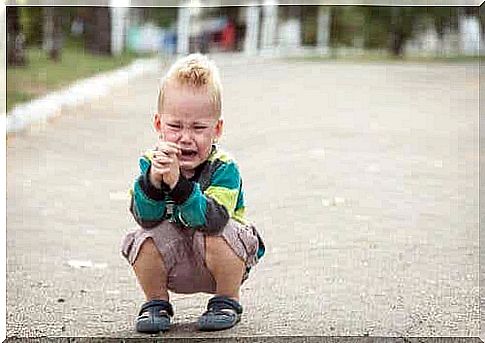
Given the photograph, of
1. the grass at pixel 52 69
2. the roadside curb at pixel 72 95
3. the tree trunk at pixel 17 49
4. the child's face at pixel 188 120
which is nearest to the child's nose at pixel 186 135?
the child's face at pixel 188 120

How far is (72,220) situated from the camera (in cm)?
235

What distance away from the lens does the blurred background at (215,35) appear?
2.80 meters

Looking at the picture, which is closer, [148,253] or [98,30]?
[148,253]

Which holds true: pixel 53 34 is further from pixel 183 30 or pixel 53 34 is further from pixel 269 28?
pixel 183 30

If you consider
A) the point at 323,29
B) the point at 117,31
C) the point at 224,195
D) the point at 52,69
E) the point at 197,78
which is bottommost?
the point at 52,69

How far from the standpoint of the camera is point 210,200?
4.58ft

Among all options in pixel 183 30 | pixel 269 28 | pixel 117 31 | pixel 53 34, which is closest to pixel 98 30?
pixel 117 31

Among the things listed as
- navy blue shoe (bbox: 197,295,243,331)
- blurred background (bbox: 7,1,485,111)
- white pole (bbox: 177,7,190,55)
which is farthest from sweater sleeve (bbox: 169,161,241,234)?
white pole (bbox: 177,7,190,55)

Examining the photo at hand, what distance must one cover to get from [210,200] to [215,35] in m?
1.55

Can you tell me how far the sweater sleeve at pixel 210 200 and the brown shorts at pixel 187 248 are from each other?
0.02m

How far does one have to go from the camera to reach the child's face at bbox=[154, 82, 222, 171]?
1.41 meters

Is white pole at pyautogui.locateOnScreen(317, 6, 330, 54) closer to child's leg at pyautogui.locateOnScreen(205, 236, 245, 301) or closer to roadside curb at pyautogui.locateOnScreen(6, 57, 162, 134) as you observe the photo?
roadside curb at pyautogui.locateOnScreen(6, 57, 162, 134)

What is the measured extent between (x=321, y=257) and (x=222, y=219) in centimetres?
59

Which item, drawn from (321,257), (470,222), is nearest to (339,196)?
(470,222)
